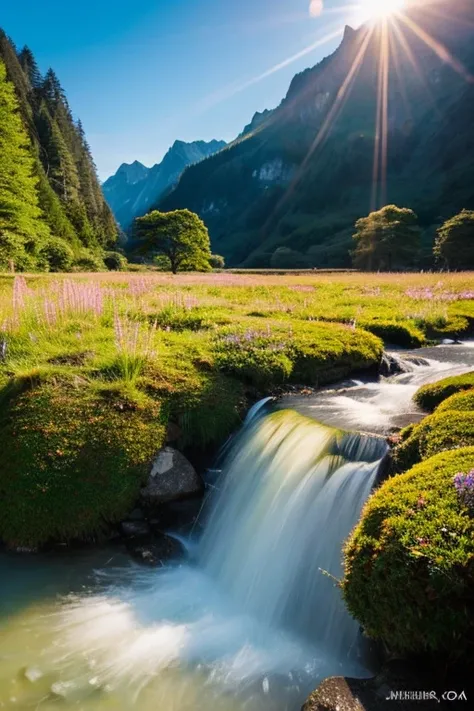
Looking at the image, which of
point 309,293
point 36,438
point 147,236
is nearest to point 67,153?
point 147,236

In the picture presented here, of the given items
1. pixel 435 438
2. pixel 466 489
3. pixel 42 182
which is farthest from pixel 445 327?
pixel 42 182

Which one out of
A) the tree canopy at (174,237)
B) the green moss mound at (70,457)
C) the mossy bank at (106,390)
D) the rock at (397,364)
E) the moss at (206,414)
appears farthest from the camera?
the tree canopy at (174,237)

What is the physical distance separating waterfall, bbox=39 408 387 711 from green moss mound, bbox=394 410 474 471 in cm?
41

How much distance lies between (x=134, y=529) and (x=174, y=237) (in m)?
47.4

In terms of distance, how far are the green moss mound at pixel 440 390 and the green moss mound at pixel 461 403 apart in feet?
4.23

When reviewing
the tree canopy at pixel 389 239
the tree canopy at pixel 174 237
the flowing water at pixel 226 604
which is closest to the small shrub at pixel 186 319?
the flowing water at pixel 226 604

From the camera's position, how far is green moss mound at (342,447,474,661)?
11.3ft

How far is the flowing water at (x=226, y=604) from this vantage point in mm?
4762

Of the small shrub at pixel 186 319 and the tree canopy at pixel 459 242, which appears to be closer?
the small shrub at pixel 186 319

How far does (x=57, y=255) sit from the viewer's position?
169 ft

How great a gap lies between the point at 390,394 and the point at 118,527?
6124 mm

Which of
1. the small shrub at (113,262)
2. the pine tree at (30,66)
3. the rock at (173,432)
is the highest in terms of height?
the pine tree at (30,66)

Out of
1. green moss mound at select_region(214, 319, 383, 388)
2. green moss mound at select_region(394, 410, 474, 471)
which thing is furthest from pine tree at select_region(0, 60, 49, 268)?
green moss mound at select_region(394, 410, 474, 471)

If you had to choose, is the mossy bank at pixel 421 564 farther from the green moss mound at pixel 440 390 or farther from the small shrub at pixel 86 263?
the small shrub at pixel 86 263
